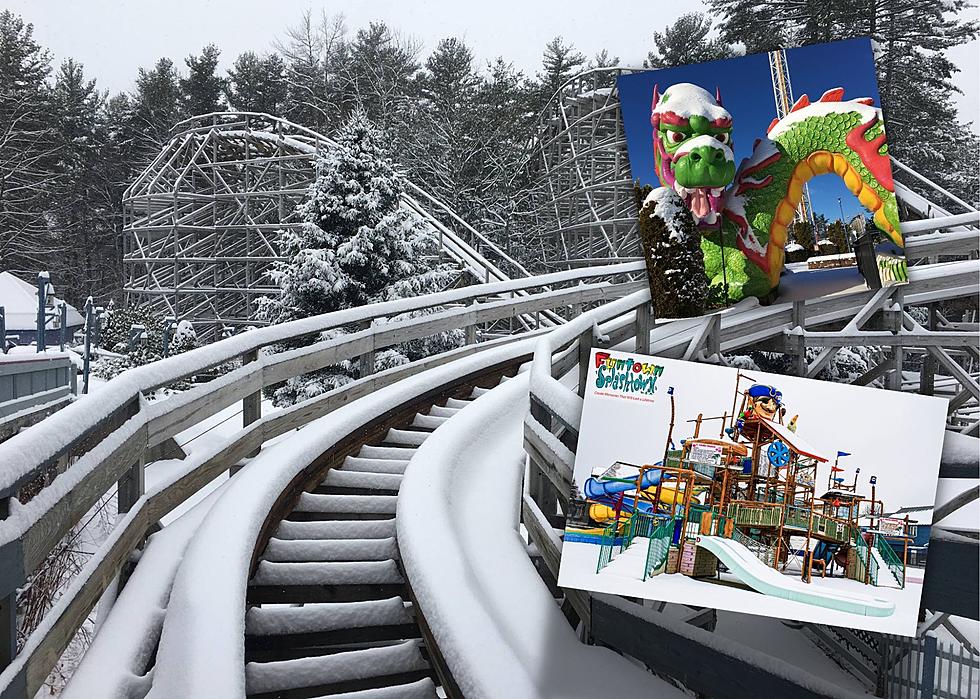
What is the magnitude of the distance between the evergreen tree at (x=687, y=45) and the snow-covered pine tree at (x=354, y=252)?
572 centimetres

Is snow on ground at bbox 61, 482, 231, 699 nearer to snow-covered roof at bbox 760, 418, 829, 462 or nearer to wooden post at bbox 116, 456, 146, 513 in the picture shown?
wooden post at bbox 116, 456, 146, 513

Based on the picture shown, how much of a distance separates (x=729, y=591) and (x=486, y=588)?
0.93m

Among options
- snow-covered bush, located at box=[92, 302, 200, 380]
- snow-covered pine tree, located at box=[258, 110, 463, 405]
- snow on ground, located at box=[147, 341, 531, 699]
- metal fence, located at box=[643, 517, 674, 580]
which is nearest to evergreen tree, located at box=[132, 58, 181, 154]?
snow-covered bush, located at box=[92, 302, 200, 380]

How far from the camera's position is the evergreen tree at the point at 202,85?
53.1 ft

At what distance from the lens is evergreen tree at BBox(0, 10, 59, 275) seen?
1201 centimetres

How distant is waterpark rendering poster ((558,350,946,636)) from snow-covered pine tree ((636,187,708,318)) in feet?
0.49

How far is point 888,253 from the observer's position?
1.17m

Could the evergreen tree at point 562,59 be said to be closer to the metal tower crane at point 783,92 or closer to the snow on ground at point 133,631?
the metal tower crane at point 783,92

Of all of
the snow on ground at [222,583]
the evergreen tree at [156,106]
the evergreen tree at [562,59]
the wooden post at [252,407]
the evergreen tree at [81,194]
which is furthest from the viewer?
the evergreen tree at [156,106]

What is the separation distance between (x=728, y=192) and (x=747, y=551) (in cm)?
53

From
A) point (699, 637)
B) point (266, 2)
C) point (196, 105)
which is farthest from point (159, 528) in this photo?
point (196, 105)

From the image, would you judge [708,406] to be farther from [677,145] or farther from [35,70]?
[35,70]

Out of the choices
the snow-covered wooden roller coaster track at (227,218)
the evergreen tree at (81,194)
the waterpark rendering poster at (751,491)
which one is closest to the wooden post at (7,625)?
the waterpark rendering poster at (751,491)

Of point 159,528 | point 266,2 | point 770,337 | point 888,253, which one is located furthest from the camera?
point 266,2
